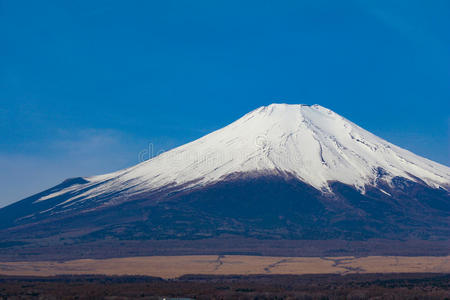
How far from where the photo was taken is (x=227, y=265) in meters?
130

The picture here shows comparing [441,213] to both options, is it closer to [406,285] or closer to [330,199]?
[330,199]

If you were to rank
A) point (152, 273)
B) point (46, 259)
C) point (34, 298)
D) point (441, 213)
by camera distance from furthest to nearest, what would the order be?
point (441, 213)
point (46, 259)
point (152, 273)
point (34, 298)

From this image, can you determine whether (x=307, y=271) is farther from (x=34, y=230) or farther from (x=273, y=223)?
(x=34, y=230)

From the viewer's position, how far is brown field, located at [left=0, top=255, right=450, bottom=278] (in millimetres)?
119500

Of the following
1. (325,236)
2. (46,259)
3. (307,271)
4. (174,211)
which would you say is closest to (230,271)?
(307,271)

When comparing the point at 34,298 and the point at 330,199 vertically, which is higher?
the point at 330,199

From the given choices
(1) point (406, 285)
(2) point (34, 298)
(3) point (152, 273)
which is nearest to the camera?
(2) point (34, 298)

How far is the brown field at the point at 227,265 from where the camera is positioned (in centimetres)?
11950

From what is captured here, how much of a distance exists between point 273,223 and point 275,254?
3393cm

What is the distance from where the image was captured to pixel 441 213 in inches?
7608

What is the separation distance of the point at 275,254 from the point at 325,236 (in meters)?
24.8

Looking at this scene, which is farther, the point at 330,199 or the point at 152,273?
the point at 330,199

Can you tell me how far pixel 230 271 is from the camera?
121125 millimetres

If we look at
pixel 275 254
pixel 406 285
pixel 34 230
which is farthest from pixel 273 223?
pixel 406 285
